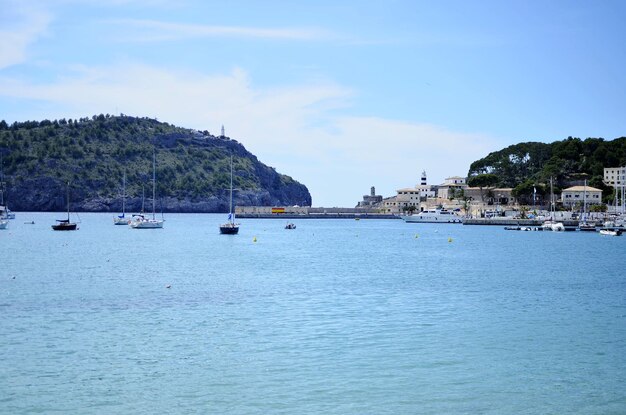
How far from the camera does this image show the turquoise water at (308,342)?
51.9 ft

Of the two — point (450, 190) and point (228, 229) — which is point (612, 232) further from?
point (450, 190)

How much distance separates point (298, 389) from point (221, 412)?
91.6 inches

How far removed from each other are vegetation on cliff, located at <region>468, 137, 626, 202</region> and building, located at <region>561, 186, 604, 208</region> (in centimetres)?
218

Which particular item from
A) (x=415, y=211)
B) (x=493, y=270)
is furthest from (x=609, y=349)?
(x=415, y=211)

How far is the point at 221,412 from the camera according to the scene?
1475 cm

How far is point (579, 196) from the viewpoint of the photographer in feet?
493

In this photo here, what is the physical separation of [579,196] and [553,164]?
1231cm

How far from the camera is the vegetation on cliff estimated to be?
512ft

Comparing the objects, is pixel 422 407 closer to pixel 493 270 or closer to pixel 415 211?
pixel 493 270

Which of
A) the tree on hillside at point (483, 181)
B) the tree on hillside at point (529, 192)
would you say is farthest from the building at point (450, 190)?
the tree on hillside at point (529, 192)

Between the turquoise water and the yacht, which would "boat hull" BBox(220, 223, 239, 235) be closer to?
the turquoise water

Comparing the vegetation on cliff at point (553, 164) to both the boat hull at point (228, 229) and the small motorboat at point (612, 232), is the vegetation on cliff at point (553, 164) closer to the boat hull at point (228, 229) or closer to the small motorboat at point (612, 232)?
the small motorboat at point (612, 232)

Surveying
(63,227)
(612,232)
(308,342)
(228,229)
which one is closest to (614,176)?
(612,232)

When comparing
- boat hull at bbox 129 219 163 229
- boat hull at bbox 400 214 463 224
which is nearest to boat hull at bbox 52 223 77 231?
boat hull at bbox 129 219 163 229
